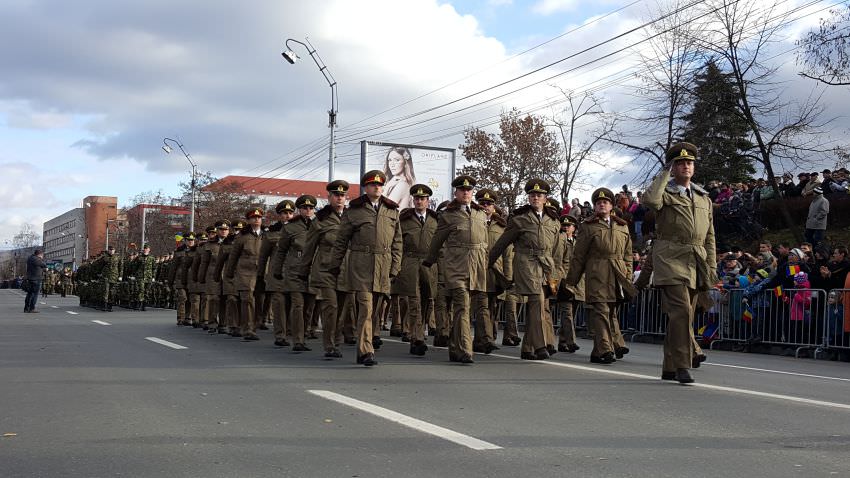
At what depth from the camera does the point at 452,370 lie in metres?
10.2

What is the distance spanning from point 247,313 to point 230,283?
4.10ft

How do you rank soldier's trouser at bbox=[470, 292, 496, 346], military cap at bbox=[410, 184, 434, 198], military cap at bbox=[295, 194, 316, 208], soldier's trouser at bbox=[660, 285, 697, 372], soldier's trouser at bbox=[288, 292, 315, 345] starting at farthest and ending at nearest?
military cap at bbox=[295, 194, 316, 208], soldier's trouser at bbox=[288, 292, 315, 345], military cap at bbox=[410, 184, 434, 198], soldier's trouser at bbox=[470, 292, 496, 346], soldier's trouser at bbox=[660, 285, 697, 372]

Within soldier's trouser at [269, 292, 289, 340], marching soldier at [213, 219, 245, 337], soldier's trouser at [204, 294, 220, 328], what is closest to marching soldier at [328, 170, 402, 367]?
soldier's trouser at [269, 292, 289, 340]

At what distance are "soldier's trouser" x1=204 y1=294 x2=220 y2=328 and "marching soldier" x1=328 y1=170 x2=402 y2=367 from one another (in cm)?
770

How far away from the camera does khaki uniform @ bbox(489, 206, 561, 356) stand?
11039mm

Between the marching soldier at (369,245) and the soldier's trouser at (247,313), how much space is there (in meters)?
4.52

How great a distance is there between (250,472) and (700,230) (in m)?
5.59

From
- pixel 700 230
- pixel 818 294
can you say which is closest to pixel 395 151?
pixel 818 294

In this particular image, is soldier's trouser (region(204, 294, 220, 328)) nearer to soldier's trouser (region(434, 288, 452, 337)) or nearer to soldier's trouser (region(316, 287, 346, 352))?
soldier's trouser (region(434, 288, 452, 337))

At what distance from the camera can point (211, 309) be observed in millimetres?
18312

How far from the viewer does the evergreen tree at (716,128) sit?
1171 inches

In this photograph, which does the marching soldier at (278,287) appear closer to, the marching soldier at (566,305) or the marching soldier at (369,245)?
the marching soldier at (369,245)

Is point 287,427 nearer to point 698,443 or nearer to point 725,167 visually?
point 698,443

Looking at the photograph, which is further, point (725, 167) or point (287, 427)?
point (725, 167)
